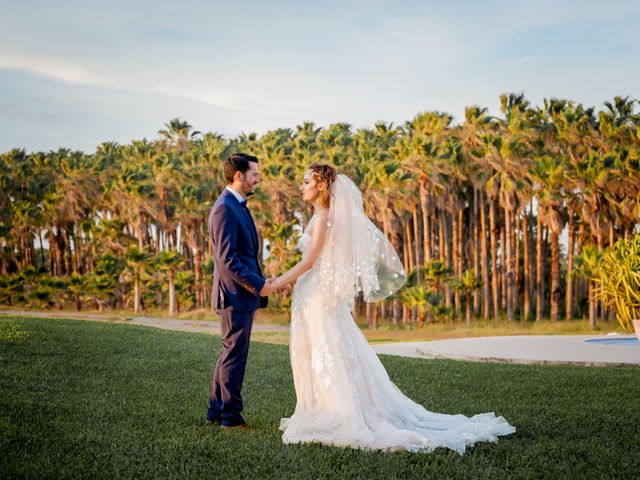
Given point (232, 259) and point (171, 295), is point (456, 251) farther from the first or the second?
point (232, 259)

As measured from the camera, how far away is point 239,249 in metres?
7.04

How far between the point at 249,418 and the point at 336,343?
1652mm

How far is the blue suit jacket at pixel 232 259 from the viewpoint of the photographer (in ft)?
22.4

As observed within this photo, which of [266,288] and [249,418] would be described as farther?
[249,418]

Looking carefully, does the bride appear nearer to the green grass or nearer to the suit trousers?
the green grass

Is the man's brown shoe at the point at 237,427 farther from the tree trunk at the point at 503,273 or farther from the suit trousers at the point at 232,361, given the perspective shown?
the tree trunk at the point at 503,273

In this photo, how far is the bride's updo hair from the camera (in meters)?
6.91

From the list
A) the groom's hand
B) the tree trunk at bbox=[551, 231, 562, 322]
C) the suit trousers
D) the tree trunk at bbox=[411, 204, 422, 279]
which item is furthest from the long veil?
the tree trunk at bbox=[411, 204, 422, 279]

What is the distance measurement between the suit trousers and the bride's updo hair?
1296 millimetres

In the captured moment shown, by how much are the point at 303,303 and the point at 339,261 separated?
53cm

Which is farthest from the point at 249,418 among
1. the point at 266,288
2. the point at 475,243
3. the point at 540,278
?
the point at 475,243

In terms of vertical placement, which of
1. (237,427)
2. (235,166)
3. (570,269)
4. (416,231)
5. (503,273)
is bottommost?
(237,427)

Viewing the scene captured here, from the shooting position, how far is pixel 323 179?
690cm

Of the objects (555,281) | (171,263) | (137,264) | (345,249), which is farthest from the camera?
(137,264)
